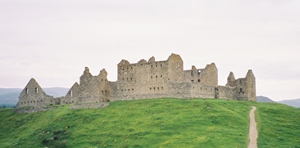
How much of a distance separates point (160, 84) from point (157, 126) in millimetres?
26765

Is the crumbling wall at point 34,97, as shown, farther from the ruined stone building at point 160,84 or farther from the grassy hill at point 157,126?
the grassy hill at point 157,126

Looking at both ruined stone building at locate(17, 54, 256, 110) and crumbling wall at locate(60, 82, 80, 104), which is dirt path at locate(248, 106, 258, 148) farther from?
crumbling wall at locate(60, 82, 80, 104)

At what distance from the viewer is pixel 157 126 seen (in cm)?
7250

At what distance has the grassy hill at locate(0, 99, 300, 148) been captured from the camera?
212 ft

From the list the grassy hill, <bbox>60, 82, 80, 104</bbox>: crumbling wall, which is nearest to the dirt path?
the grassy hill

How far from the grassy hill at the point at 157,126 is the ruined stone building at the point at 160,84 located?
19.0 feet

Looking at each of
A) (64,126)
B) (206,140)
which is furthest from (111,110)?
(206,140)

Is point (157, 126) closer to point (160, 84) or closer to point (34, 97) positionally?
point (160, 84)

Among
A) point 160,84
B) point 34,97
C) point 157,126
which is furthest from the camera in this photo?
point 34,97

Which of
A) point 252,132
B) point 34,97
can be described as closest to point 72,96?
point 34,97

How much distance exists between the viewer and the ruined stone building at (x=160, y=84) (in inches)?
3816

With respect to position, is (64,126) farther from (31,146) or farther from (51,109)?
(51,109)

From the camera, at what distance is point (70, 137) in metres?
77.9

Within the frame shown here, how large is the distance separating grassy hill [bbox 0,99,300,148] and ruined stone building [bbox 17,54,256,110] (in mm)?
5797
